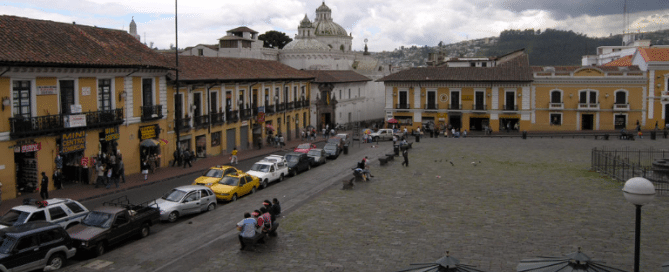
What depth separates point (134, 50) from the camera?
31391 mm

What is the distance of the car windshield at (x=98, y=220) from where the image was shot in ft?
54.5

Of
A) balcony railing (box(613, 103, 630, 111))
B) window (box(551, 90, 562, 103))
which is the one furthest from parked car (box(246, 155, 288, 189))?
balcony railing (box(613, 103, 630, 111))

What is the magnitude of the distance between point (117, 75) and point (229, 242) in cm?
1588

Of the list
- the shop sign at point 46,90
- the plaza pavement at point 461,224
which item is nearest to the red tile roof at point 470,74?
the plaza pavement at point 461,224

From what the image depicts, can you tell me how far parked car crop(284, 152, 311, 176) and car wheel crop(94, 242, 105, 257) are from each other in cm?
1525

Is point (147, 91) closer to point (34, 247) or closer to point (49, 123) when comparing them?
point (49, 123)

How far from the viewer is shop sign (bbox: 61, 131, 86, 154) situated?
2547 centimetres

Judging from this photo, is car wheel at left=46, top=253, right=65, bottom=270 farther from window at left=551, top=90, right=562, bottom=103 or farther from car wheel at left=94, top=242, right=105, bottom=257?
window at left=551, top=90, right=562, bottom=103

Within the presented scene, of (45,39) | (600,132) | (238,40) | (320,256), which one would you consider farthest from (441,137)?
(320,256)

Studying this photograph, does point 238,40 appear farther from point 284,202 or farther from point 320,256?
point 320,256

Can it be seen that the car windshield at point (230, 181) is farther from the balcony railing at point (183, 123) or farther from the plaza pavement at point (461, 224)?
the balcony railing at point (183, 123)

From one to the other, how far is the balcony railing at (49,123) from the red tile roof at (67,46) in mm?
2414

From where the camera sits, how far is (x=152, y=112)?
31.4m

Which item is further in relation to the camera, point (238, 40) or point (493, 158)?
point (238, 40)
